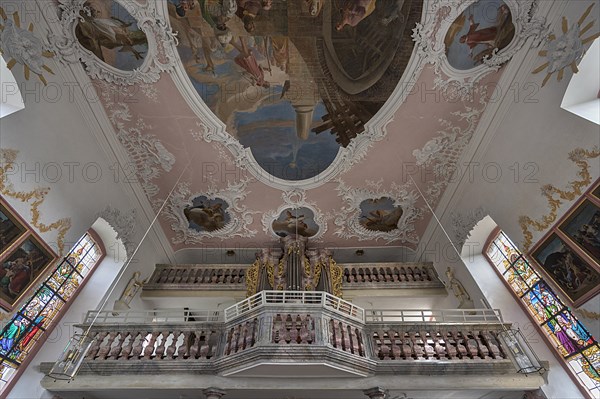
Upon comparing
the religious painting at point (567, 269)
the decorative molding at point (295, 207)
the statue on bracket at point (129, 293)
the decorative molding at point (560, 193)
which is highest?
the decorative molding at point (295, 207)

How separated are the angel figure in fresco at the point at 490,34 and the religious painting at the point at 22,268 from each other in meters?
10.9

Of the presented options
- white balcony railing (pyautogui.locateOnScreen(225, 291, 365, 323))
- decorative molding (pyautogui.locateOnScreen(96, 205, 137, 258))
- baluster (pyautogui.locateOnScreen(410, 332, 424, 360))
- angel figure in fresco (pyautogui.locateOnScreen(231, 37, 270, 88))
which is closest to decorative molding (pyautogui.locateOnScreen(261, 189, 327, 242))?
white balcony railing (pyautogui.locateOnScreen(225, 291, 365, 323))

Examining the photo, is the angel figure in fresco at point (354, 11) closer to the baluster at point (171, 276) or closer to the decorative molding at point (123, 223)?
the decorative molding at point (123, 223)

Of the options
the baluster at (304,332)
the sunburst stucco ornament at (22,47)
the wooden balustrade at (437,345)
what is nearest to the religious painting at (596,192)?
the wooden balustrade at (437,345)

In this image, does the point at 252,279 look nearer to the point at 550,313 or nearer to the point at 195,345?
the point at 195,345

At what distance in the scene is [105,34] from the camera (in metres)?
8.13

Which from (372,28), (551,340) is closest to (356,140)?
(372,28)

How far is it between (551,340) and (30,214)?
12721mm

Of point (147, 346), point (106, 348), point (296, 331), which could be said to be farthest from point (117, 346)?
point (296, 331)

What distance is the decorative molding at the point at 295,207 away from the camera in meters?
Result: 12.6

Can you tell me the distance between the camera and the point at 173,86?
9203 millimetres

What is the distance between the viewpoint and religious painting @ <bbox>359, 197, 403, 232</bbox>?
12.9m

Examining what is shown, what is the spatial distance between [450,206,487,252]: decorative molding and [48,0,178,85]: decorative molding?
9341 millimetres

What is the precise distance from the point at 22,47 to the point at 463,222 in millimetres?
12074
